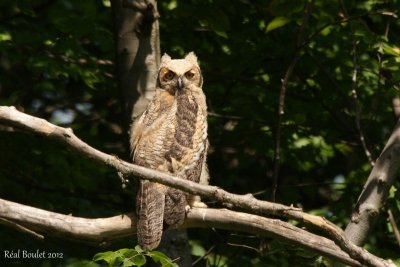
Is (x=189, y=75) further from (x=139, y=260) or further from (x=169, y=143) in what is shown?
(x=139, y=260)

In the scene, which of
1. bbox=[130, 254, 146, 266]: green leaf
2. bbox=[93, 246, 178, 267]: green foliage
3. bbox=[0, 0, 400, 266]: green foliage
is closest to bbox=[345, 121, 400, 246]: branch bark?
bbox=[0, 0, 400, 266]: green foliage

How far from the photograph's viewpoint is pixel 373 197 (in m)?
4.76

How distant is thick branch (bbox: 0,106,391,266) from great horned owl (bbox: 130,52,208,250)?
92 cm

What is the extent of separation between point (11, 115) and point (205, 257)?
2465mm

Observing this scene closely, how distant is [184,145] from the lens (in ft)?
16.3

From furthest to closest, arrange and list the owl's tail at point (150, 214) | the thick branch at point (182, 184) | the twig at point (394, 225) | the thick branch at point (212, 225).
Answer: the twig at point (394, 225), the owl's tail at point (150, 214), the thick branch at point (212, 225), the thick branch at point (182, 184)

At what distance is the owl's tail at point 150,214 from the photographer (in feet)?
14.4

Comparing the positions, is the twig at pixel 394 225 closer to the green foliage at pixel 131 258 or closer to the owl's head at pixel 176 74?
the owl's head at pixel 176 74

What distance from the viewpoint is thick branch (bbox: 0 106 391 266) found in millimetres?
3523

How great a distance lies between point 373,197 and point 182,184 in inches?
69.2

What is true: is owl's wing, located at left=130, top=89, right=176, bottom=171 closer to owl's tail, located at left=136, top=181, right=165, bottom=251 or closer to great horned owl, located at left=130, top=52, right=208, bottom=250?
great horned owl, located at left=130, top=52, right=208, bottom=250

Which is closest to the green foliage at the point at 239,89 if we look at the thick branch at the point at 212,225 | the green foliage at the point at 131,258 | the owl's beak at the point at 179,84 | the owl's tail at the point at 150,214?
the owl's beak at the point at 179,84

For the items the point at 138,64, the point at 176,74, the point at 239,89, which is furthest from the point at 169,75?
the point at 239,89

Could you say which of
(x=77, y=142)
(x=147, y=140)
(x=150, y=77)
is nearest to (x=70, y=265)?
(x=147, y=140)
